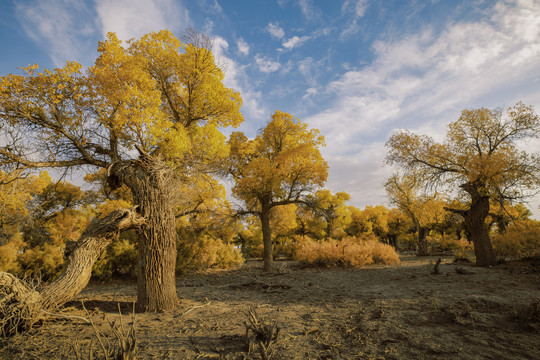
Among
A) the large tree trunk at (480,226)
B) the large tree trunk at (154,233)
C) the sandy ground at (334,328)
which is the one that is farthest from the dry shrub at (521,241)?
the large tree trunk at (154,233)

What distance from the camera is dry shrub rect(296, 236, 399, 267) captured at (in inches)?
500

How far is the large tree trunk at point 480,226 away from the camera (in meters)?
10.3

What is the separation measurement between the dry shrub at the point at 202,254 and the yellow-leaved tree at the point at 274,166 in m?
2.90

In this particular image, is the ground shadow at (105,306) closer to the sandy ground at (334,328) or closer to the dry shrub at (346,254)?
the sandy ground at (334,328)

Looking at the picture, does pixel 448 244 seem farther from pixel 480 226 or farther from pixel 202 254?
pixel 202 254

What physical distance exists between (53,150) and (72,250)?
2667 mm

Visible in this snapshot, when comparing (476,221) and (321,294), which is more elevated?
(476,221)

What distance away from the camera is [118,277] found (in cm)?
1067

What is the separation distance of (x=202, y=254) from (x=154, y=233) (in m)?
7.57

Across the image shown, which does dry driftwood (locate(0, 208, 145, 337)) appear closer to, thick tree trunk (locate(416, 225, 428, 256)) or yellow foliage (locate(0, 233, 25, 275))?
yellow foliage (locate(0, 233, 25, 275))

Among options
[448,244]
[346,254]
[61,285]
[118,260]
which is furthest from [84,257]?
[448,244]

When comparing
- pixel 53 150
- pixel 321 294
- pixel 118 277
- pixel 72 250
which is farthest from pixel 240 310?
pixel 118 277

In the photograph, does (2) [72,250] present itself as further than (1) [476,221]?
No

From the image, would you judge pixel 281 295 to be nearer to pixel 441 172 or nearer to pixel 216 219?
pixel 216 219
